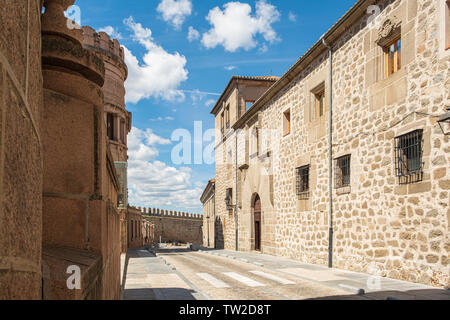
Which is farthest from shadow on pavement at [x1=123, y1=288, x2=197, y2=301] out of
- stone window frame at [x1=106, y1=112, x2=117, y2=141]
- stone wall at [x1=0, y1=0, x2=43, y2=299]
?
stone window frame at [x1=106, y1=112, x2=117, y2=141]

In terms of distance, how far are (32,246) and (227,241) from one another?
27696mm

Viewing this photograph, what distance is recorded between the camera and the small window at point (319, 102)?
14663 millimetres

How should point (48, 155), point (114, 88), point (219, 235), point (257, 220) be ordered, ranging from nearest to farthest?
point (48, 155), point (257, 220), point (114, 88), point (219, 235)

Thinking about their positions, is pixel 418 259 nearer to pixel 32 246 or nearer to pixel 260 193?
pixel 32 246

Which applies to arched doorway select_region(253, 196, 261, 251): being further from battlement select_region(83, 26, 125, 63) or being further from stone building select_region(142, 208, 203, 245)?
stone building select_region(142, 208, 203, 245)

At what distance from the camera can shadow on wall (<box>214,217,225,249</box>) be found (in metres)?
30.4

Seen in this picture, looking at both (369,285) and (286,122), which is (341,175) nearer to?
(369,285)

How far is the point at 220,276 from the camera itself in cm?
1157

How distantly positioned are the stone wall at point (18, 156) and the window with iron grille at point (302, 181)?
1453cm

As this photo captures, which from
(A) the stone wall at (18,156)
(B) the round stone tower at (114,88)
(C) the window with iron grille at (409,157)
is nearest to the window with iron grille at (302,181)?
(C) the window with iron grille at (409,157)

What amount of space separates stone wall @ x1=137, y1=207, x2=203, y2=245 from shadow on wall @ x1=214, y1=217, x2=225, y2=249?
16469mm

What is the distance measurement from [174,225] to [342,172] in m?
40.8

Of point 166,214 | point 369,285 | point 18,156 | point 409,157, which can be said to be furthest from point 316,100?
point 166,214

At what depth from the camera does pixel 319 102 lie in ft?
48.9
